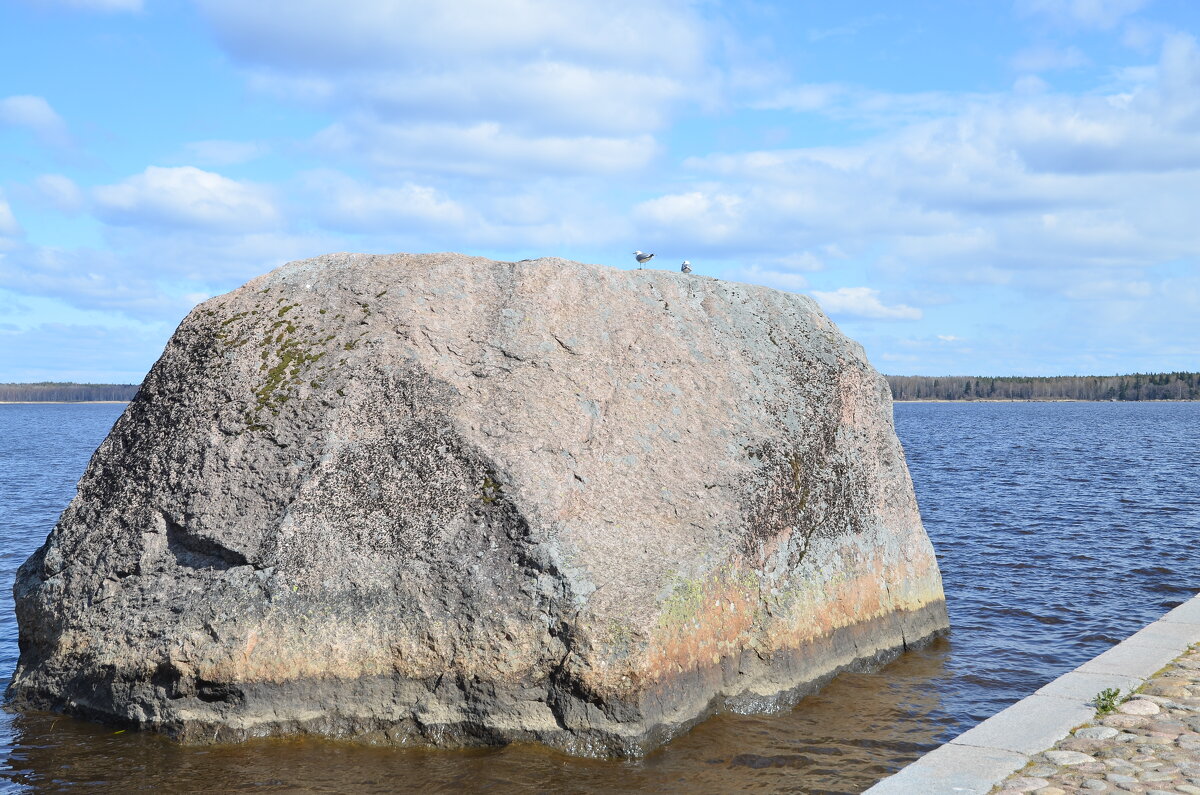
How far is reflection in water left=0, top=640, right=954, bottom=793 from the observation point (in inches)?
279

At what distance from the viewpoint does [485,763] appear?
736 cm

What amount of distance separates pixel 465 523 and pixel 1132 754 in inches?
201

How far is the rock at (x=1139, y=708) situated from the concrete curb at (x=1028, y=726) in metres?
0.23

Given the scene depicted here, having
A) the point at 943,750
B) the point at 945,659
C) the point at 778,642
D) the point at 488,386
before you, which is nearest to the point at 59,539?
the point at 488,386

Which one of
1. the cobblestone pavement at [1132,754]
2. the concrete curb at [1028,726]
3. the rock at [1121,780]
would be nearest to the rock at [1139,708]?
the cobblestone pavement at [1132,754]

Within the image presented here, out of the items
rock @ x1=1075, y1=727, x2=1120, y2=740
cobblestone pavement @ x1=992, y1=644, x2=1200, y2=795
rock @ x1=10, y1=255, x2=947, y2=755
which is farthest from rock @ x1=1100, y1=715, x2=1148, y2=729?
rock @ x1=10, y1=255, x2=947, y2=755

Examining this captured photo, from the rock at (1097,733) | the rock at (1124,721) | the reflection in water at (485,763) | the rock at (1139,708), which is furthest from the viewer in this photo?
the reflection in water at (485,763)

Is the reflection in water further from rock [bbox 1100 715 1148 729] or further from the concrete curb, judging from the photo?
rock [bbox 1100 715 1148 729]

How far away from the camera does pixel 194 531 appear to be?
818 cm

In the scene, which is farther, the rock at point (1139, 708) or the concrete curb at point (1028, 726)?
the rock at point (1139, 708)

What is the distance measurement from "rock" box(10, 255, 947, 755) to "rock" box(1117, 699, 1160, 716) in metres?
2.82

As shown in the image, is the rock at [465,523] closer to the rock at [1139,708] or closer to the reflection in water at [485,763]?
the reflection in water at [485,763]

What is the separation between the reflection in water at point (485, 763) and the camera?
23.2ft

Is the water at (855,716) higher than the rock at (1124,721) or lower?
lower
